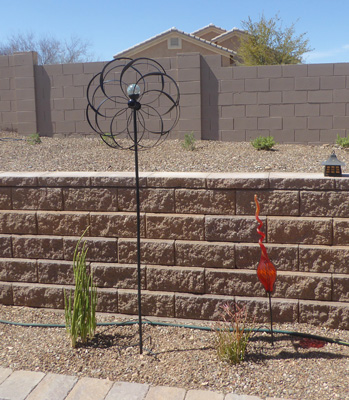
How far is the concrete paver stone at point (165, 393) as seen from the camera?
9.94ft

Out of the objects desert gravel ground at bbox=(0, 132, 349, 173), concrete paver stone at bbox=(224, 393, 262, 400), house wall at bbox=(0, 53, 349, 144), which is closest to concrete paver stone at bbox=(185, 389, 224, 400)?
concrete paver stone at bbox=(224, 393, 262, 400)

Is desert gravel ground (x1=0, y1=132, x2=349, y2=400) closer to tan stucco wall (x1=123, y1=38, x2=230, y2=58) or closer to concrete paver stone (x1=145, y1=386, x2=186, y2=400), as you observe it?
concrete paver stone (x1=145, y1=386, x2=186, y2=400)

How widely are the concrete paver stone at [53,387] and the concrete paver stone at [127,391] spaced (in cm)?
29

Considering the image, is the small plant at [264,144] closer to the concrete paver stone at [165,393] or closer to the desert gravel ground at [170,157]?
the desert gravel ground at [170,157]

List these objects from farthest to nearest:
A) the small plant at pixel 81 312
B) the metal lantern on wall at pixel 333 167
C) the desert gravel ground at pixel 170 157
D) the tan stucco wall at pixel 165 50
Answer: the tan stucco wall at pixel 165 50
the desert gravel ground at pixel 170 157
the metal lantern on wall at pixel 333 167
the small plant at pixel 81 312

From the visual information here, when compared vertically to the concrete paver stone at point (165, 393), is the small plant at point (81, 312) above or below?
above

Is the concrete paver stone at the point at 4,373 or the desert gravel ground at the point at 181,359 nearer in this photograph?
the desert gravel ground at the point at 181,359

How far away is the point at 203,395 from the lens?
120 inches

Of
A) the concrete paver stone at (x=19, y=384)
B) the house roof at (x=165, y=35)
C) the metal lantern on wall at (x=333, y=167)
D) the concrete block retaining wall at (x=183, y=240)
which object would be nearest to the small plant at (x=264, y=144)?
the concrete block retaining wall at (x=183, y=240)

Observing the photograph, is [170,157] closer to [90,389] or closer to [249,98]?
[249,98]

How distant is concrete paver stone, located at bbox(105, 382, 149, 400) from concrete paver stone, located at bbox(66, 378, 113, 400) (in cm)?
4

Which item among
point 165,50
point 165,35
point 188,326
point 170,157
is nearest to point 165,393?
point 188,326

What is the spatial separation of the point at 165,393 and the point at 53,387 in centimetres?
73

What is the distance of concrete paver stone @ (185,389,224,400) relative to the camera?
3.01 metres
